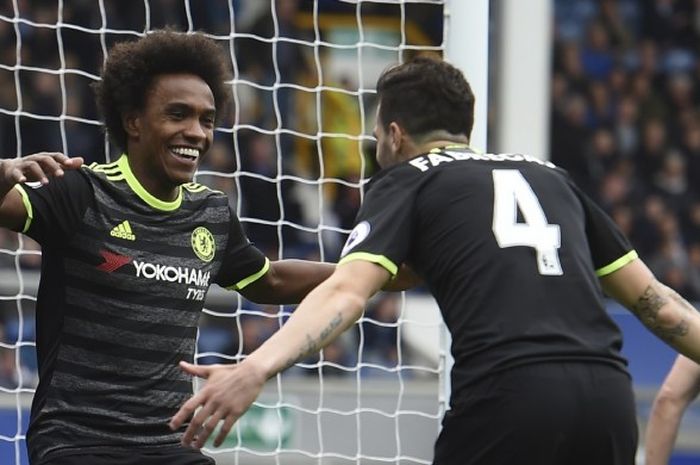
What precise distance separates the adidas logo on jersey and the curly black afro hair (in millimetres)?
453

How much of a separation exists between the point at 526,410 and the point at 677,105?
9954 millimetres

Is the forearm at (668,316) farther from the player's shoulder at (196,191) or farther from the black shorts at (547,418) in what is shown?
the player's shoulder at (196,191)

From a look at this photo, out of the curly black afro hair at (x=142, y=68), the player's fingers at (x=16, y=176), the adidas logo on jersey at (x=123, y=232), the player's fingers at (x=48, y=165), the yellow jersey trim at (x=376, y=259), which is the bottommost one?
the yellow jersey trim at (x=376, y=259)

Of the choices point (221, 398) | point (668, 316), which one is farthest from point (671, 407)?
point (221, 398)

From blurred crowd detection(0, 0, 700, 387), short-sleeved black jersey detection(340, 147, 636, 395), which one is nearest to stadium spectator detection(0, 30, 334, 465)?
short-sleeved black jersey detection(340, 147, 636, 395)

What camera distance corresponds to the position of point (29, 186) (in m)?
4.46

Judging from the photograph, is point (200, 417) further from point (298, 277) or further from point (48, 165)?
point (298, 277)

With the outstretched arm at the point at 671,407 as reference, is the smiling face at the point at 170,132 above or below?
above

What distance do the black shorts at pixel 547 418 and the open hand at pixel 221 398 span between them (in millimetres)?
614

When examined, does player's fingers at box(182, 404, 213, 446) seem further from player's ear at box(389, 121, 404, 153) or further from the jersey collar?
the jersey collar

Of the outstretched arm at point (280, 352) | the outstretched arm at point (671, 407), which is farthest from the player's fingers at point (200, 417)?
the outstretched arm at point (671, 407)

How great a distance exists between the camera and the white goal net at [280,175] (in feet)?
24.7

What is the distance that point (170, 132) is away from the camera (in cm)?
482

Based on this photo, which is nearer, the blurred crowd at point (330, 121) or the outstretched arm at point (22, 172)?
the outstretched arm at point (22, 172)
